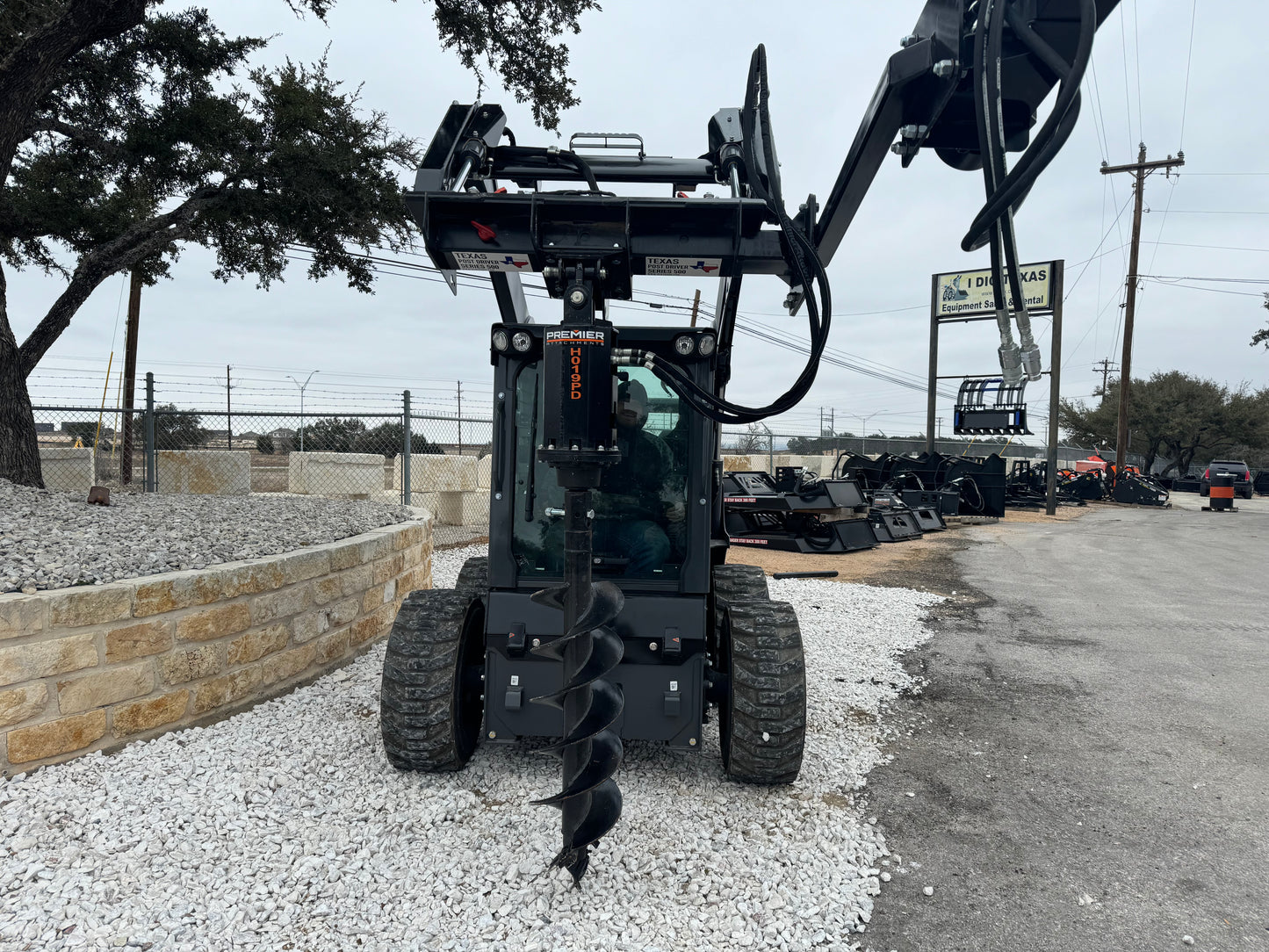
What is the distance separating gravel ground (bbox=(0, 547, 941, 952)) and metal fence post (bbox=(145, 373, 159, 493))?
502 cm

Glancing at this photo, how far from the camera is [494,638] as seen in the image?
3656 mm

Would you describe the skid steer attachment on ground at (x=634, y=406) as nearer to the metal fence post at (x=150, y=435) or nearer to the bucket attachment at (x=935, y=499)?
the metal fence post at (x=150, y=435)

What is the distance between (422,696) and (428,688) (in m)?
0.05

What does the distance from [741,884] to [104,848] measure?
2.45 meters

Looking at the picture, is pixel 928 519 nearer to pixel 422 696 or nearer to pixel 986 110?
pixel 422 696

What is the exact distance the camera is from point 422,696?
354 centimetres

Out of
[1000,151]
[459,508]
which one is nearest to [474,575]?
[1000,151]

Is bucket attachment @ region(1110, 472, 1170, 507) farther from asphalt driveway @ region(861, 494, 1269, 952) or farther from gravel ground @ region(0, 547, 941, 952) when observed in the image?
gravel ground @ region(0, 547, 941, 952)

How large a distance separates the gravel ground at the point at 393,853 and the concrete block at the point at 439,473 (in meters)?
7.49

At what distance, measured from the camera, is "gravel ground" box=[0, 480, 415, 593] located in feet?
12.9

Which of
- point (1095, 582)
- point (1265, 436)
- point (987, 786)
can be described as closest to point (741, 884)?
point (987, 786)

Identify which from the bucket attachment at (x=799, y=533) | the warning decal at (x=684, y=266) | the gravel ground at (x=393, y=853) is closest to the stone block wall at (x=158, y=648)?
the gravel ground at (x=393, y=853)

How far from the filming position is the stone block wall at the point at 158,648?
3.44 meters

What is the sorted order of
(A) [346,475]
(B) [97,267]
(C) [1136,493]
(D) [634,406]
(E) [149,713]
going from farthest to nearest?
1. (C) [1136,493]
2. (A) [346,475]
3. (B) [97,267]
4. (E) [149,713]
5. (D) [634,406]
